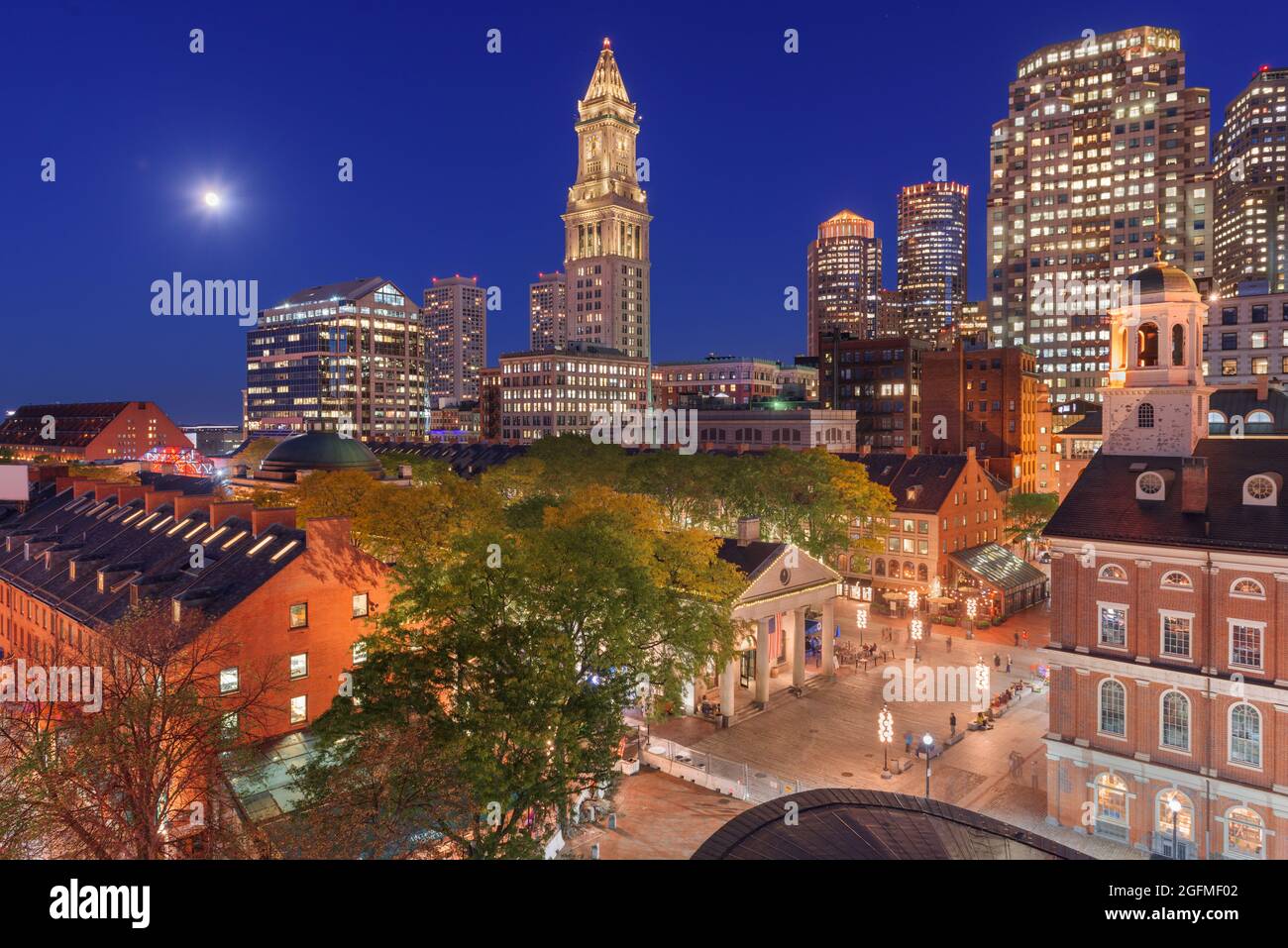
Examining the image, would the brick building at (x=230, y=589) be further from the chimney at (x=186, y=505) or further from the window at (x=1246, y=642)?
the window at (x=1246, y=642)

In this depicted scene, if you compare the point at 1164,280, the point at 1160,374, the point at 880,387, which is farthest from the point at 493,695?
the point at 880,387

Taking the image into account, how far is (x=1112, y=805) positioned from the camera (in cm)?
3522

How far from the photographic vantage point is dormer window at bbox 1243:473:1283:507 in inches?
1310

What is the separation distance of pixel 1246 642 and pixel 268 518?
45.9m

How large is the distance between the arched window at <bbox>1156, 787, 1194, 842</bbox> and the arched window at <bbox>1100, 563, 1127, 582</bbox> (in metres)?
8.66

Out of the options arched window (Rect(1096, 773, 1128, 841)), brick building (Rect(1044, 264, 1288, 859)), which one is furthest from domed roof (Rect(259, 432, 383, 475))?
arched window (Rect(1096, 773, 1128, 841))

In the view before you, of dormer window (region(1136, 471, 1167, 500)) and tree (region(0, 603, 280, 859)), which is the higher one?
dormer window (region(1136, 471, 1167, 500))

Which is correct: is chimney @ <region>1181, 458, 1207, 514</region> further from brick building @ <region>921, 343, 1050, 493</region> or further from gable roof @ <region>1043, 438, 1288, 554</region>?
brick building @ <region>921, 343, 1050, 493</region>

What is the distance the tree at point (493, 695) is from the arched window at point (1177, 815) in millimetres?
19858

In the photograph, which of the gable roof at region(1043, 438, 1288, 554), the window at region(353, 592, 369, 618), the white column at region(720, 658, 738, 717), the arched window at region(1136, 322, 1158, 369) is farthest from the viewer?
the white column at region(720, 658, 738, 717)

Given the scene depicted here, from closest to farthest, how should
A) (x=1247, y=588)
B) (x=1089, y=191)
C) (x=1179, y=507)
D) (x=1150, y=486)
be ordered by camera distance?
1. (x=1247, y=588)
2. (x=1179, y=507)
3. (x=1150, y=486)
4. (x=1089, y=191)

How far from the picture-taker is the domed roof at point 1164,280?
4075 centimetres

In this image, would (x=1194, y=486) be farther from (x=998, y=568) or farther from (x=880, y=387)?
(x=880, y=387)
